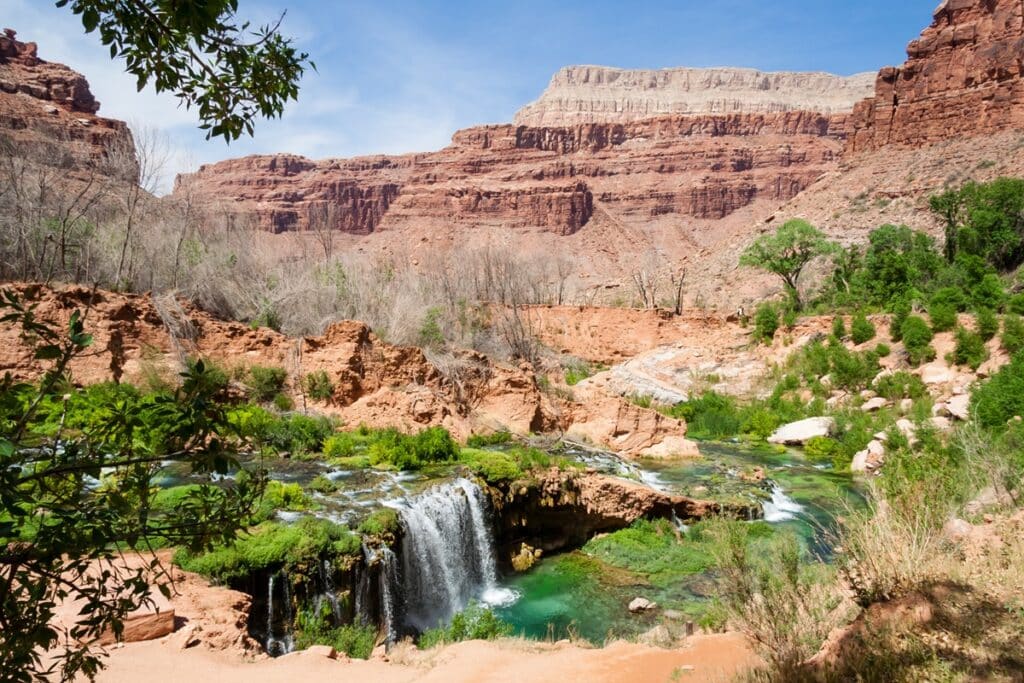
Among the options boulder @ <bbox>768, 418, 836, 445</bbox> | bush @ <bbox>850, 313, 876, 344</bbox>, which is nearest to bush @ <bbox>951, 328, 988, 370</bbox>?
bush @ <bbox>850, 313, 876, 344</bbox>

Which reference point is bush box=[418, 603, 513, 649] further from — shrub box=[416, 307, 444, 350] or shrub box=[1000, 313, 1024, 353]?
shrub box=[1000, 313, 1024, 353]

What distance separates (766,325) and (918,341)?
7.06 metres

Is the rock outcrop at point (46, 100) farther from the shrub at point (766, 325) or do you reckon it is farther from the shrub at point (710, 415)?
the shrub at point (766, 325)

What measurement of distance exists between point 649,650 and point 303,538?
4417 millimetres

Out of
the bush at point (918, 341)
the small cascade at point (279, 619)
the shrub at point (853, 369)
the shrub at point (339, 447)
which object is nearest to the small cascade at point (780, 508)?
the shrub at point (339, 447)

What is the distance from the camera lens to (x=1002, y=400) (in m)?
13.2

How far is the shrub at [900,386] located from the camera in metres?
19.4

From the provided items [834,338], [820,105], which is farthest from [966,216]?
[820,105]

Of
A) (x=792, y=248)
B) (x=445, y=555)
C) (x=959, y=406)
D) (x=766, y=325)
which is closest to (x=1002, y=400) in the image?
→ (x=959, y=406)

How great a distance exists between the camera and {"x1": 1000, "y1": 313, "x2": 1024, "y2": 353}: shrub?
1806cm

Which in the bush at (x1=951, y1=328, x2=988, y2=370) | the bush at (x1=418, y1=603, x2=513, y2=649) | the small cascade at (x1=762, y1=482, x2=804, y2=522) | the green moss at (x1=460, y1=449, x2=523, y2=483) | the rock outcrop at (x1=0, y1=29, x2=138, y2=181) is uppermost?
the rock outcrop at (x1=0, y1=29, x2=138, y2=181)

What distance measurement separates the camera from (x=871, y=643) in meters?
4.89

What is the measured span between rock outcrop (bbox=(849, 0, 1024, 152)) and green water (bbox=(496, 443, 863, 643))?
1857 inches

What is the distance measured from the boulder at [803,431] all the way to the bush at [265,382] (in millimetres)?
14225
